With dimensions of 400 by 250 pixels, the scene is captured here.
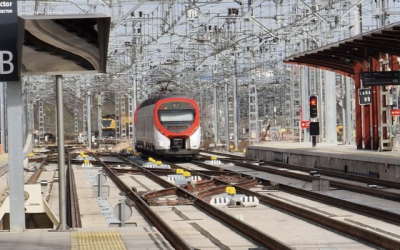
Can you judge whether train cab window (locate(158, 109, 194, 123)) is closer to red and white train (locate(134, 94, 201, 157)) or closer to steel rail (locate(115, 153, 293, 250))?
red and white train (locate(134, 94, 201, 157))

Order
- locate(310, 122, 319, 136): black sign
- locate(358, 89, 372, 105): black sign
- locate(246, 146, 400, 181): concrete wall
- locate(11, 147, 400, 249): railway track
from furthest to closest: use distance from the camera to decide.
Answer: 1. locate(310, 122, 319, 136): black sign
2. locate(358, 89, 372, 105): black sign
3. locate(246, 146, 400, 181): concrete wall
4. locate(11, 147, 400, 249): railway track

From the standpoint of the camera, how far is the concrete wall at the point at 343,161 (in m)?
25.6

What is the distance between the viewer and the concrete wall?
25608 mm

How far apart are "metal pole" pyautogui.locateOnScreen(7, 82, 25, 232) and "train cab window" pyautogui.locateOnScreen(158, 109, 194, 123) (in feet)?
88.9

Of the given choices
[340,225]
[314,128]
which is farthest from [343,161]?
[340,225]

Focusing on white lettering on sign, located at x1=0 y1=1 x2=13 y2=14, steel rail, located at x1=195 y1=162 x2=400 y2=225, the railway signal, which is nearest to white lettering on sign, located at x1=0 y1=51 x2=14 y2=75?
white lettering on sign, located at x1=0 y1=1 x2=13 y2=14

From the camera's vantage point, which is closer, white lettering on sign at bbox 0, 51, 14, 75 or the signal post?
white lettering on sign at bbox 0, 51, 14, 75

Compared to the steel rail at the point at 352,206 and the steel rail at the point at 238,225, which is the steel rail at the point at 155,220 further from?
the steel rail at the point at 352,206

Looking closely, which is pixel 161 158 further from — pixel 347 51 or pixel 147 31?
pixel 347 51

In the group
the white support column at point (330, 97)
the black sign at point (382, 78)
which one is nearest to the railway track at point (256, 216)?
the black sign at point (382, 78)

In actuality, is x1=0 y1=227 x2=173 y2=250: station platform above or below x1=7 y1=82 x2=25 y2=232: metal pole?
below

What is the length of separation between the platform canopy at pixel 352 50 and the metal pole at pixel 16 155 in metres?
13.7

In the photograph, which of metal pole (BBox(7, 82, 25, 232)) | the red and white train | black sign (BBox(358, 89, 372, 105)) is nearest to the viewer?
metal pole (BBox(7, 82, 25, 232))

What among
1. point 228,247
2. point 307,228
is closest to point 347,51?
point 307,228
